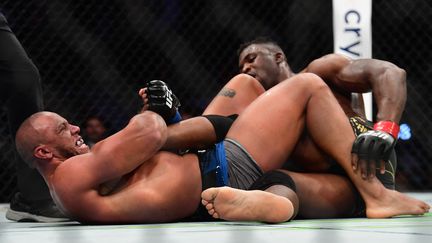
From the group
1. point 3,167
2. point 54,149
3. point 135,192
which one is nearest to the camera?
point 135,192

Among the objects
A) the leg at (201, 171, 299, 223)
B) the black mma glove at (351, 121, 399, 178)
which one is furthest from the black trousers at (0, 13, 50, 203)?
the black mma glove at (351, 121, 399, 178)

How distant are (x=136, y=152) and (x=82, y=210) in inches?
7.5

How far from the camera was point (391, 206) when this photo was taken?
179 centimetres

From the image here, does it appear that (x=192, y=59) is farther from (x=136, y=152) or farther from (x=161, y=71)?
(x=136, y=152)

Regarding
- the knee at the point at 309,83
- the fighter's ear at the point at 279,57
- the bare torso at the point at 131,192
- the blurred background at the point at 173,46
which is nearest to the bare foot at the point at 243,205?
the bare torso at the point at 131,192

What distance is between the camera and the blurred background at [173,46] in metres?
3.84

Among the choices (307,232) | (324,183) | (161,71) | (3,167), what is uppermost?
(307,232)

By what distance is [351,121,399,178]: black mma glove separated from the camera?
5.77 feet

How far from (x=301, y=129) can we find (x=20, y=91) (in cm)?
84

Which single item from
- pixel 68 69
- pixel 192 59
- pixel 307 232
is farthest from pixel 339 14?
pixel 307 232

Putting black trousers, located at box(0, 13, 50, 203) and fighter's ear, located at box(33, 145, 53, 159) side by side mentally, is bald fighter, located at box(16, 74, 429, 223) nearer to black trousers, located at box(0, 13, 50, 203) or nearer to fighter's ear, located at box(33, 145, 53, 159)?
fighter's ear, located at box(33, 145, 53, 159)

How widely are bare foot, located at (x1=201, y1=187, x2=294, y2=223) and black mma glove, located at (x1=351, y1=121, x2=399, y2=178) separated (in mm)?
306

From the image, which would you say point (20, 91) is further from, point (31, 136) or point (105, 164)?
point (105, 164)

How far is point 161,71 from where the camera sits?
4125 millimetres
